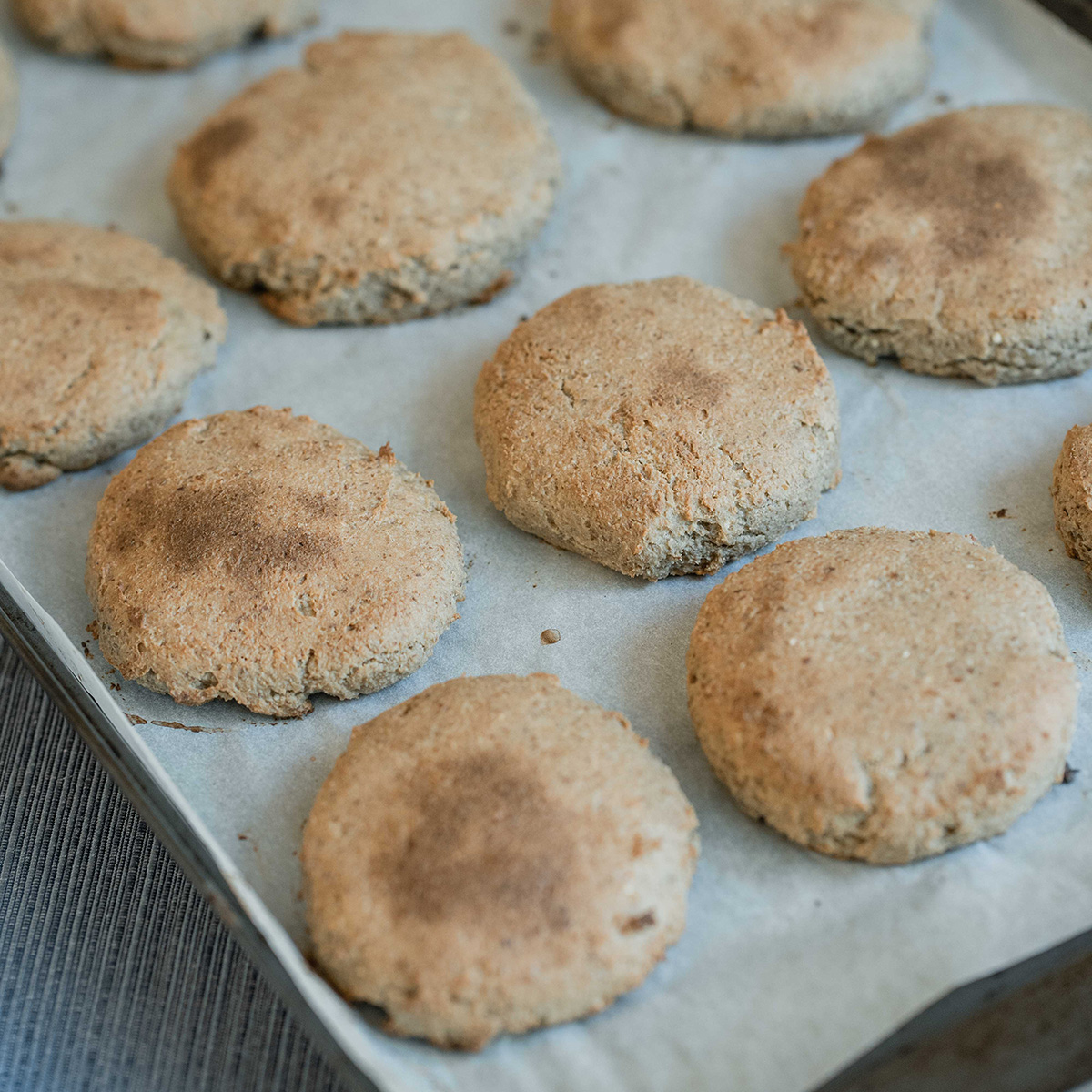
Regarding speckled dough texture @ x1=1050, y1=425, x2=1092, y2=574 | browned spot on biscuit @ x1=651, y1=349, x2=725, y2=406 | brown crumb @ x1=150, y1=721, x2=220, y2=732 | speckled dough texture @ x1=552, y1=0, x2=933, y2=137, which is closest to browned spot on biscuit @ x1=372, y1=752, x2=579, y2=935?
brown crumb @ x1=150, y1=721, x2=220, y2=732

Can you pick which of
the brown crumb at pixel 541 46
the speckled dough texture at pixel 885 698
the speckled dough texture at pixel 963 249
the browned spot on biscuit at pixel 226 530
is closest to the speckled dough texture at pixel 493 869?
the speckled dough texture at pixel 885 698

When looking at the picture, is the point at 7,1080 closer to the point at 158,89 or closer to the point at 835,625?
the point at 835,625

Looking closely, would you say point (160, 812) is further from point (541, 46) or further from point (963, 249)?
point (541, 46)

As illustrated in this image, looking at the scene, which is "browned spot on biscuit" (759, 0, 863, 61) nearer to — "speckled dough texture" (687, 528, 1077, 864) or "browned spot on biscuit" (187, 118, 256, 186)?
"browned spot on biscuit" (187, 118, 256, 186)

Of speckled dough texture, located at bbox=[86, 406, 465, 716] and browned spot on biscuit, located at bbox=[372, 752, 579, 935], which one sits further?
speckled dough texture, located at bbox=[86, 406, 465, 716]

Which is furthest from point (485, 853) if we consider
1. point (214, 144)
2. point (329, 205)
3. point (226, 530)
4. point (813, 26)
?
point (813, 26)

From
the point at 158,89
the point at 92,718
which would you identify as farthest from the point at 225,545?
the point at 158,89

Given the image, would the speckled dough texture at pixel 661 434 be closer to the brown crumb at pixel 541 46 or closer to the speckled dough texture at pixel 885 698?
the speckled dough texture at pixel 885 698

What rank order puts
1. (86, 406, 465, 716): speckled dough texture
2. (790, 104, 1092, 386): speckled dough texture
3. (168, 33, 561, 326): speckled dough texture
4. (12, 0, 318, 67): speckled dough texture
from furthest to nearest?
1. (12, 0, 318, 67): speckled dough texture
2. (168, 33, 561, 326): speckled dough texture
3. (790, 104, 1092, 386): speckled dough texture
4. (86, 406, 465, 716): speckled dough texture
